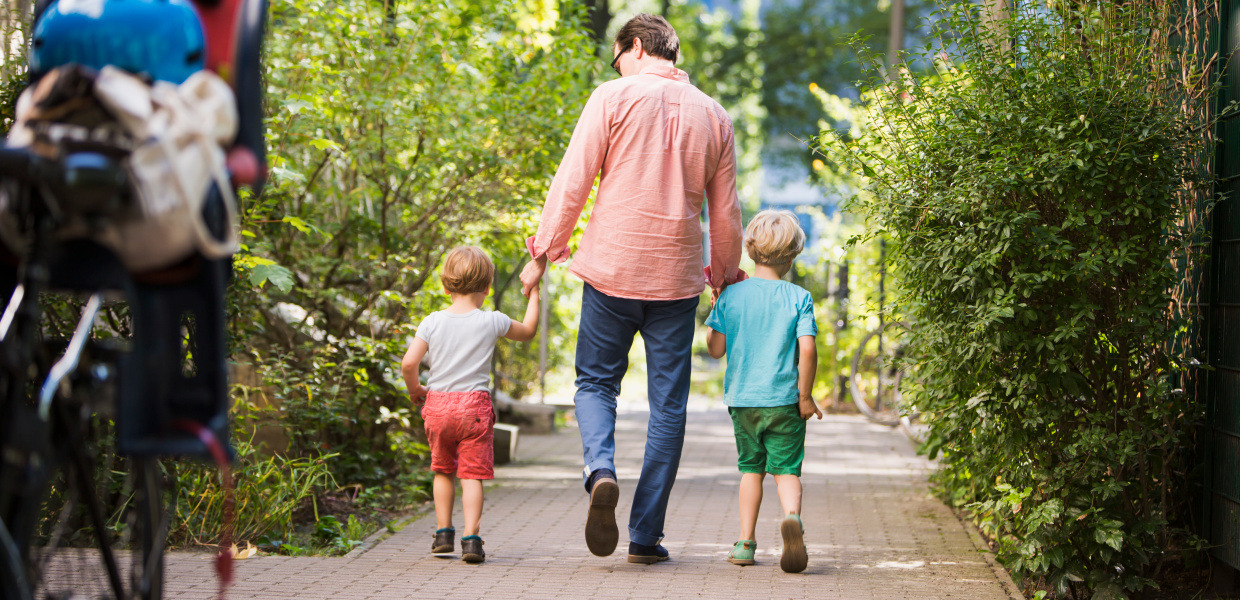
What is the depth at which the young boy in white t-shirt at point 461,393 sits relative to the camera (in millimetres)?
4496

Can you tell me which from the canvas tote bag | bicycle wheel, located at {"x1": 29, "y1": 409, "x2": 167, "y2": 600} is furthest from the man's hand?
the canvas tote bag

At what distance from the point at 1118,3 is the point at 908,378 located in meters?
1.95

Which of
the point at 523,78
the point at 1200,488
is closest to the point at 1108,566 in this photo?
the point at 1200,488

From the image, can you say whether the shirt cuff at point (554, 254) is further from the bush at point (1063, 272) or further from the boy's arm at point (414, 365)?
the bush at point (1063, 272)

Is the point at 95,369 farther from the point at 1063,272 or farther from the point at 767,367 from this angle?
the point at 1063,272

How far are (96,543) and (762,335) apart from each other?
117 inches

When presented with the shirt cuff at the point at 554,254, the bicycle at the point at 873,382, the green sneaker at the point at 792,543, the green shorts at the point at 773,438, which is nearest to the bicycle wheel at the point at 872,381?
the bicycle at the point at 873,382

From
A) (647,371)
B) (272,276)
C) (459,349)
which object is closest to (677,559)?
(647,371)

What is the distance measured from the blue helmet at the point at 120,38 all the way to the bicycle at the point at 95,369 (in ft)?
0.34

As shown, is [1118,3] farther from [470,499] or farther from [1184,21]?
[470,499]

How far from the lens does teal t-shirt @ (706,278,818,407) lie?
14.7 ft

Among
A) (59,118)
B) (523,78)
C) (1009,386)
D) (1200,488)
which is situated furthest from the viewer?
(523,78)

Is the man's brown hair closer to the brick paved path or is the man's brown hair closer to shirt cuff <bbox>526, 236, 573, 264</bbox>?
shirt cuff <bbox>526, 236, 573, 264</bbox>

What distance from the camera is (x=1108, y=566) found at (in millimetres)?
3984
